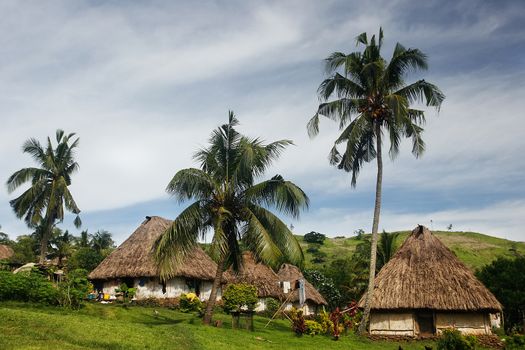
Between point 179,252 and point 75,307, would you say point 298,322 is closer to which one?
point 179,252

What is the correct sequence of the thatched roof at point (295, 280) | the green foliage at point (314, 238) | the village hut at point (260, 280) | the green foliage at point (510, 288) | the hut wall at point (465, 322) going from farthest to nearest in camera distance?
1. the green foliage at point (314, 238)
2. the thatched roof at point (295, 280)
3. the village hut at point (260, 280)
4. the green foliage at point (510, 288)
5. the hut wall at point (465, 322)

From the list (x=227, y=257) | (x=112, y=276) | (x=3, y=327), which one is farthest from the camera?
(x=112, y=276)

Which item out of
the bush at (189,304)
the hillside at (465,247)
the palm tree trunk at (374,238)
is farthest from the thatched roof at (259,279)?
the hillside at (465,247)

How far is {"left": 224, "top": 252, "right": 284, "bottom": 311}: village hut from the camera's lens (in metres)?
36.4

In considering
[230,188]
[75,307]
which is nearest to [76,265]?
[75,307]

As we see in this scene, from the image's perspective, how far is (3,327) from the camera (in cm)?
1262

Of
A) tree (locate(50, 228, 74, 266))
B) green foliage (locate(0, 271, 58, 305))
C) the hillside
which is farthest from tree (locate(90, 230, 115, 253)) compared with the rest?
green foliage (locate(0, 271, 58, 305))

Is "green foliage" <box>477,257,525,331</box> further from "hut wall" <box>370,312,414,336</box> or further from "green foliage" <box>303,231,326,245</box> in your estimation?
"green foliage" <box>303,231,326,245</box>

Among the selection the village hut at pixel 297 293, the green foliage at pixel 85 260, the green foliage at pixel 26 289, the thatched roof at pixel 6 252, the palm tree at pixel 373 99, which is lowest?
the green foliage at pixel 26 289

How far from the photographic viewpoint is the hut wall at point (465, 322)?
24864mm

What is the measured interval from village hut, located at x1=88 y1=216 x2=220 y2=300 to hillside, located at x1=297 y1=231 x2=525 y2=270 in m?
33.6

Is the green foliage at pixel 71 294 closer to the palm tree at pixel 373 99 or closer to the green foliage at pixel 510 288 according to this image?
the palm tree at pixel 373 99

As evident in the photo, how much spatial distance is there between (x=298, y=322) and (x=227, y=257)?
4582mm

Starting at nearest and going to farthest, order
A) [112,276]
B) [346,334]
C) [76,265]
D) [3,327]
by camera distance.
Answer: [3,327]
[346,334]
[112,276]
[76,265]
